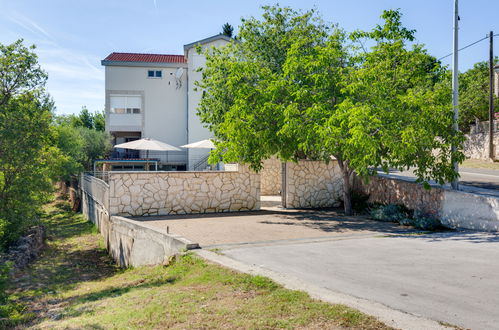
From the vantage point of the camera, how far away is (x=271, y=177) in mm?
21125

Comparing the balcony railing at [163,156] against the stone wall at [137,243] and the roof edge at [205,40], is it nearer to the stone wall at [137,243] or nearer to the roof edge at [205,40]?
the roof edge at [205,40]

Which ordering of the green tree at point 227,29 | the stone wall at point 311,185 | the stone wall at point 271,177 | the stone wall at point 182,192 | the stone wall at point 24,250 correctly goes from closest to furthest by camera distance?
the stone wall at point 24,250, the stone wall at point 182,192, the stone wall at point 311,185, the stone wall at point 271,177, the green tree at point 227,29

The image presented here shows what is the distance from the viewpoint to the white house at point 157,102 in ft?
112

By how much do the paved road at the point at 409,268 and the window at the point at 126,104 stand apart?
88.9 ft

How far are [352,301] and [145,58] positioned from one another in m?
33.5

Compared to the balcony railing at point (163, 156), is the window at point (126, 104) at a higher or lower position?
higher

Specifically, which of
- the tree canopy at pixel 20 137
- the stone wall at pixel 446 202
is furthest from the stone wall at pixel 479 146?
the tree canopy at pixel 20 137

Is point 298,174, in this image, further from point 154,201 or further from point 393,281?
point 393,281

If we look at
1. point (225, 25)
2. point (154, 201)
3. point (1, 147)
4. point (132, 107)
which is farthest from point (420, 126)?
point (225, 25)

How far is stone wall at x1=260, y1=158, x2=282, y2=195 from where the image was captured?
2091 centimetres

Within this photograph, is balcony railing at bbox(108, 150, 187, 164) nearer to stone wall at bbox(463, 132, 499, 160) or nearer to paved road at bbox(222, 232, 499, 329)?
stone wall at bbox(463, 132, 499, 160)

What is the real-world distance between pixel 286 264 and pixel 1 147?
511 inches

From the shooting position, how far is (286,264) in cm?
812

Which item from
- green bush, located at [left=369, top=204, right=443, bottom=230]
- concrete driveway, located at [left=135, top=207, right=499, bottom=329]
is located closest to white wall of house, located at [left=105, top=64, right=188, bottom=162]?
concrete driveway, located at [left=135, top=207, right=499, bottom=329]
